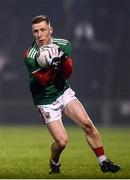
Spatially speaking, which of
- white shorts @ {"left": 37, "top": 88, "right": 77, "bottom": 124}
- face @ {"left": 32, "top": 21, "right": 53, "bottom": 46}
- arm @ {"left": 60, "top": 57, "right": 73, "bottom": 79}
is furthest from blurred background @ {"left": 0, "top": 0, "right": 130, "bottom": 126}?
face @ {"left": 32, "top": 21, "right": 53, "bottom": 46}

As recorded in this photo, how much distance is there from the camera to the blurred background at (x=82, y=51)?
28.9 meters

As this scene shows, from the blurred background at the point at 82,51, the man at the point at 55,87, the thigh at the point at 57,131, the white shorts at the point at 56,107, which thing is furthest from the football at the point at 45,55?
the blurred background at the point at 82,51

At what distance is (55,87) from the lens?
9.52m

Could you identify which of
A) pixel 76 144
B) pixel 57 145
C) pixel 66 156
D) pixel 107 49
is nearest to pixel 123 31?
pixel 107 49

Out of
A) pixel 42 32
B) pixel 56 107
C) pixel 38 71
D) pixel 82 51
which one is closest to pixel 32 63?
pixel 38 71

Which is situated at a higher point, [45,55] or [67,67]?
[45,55]

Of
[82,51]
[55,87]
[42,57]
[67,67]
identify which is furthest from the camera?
[82,51]

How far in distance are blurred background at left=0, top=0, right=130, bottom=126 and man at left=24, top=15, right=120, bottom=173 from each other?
18683 millimetres

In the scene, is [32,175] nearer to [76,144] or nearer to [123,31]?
[76,144]

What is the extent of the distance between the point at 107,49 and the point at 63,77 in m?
21.8

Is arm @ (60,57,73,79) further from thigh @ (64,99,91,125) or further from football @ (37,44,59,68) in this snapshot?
thigh @ (64,99,91,125)

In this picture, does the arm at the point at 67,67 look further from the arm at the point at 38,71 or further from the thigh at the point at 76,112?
the thigh at the point at 76,112

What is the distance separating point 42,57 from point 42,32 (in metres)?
0.30

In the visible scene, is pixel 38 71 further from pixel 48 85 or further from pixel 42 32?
pixel 42 32
